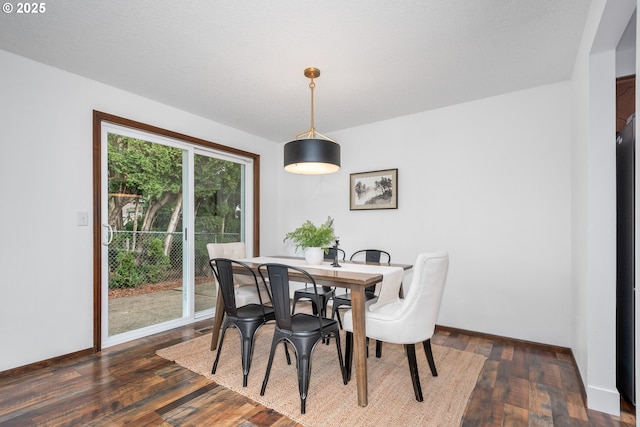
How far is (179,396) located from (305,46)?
8.39 ft

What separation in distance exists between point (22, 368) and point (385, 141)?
158 inches

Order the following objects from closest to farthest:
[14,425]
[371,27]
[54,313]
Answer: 1. [14,425]
2. [371,27]
3. [54,313]

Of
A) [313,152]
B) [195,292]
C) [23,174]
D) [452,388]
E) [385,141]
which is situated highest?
[385,141]

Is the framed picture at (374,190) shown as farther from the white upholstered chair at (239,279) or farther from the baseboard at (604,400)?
the baseboard at (604,400)

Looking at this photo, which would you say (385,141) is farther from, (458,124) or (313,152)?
(313,152)

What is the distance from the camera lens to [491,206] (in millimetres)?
3229

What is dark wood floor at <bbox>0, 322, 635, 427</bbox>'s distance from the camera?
1.85 m

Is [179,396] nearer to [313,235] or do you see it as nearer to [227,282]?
[227,282]

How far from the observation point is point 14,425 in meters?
1.81

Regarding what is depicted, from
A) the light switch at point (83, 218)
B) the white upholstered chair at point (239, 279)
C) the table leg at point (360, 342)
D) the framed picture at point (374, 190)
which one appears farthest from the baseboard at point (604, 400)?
the light switch at point (83, 218)

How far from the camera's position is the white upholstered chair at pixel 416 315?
194cm

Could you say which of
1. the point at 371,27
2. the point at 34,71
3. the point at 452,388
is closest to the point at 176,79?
the point at 34,71

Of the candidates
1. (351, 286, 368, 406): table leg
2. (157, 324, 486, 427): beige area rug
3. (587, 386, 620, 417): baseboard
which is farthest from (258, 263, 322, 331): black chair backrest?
(587, 386, 620, 417): baseboard

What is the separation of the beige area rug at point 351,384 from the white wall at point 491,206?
72 cm
